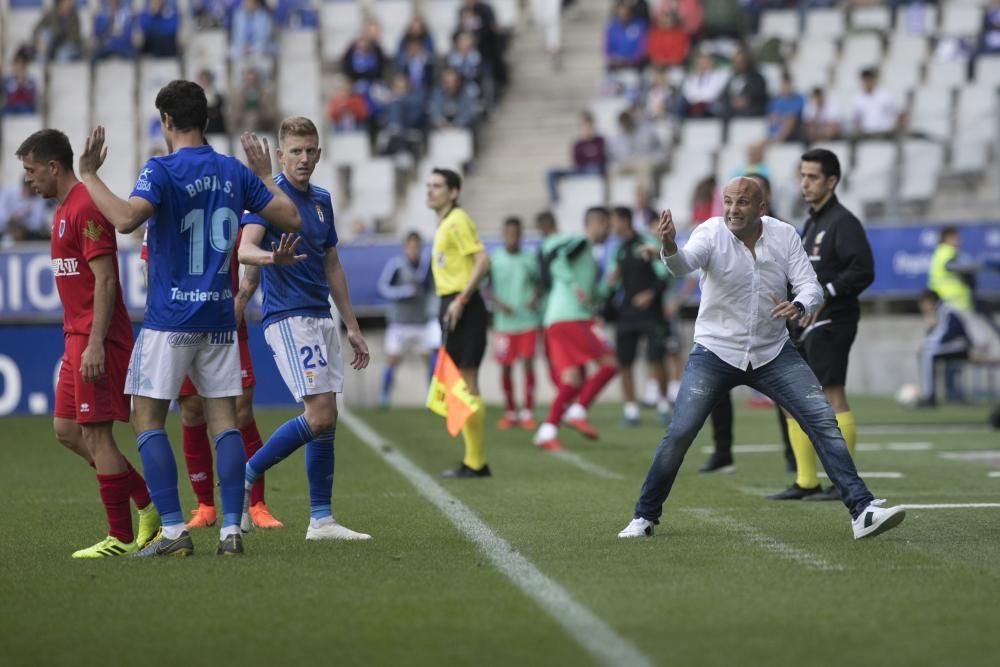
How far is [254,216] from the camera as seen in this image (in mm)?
8078

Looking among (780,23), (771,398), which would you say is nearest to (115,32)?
(780,23)

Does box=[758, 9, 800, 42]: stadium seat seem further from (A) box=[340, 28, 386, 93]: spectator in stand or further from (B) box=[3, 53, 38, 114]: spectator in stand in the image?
(B) box=[3, 53, 38, 114]: spectator in stand

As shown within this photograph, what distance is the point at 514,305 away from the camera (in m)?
18.4

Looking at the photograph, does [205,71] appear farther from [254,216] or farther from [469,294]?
[254,216]

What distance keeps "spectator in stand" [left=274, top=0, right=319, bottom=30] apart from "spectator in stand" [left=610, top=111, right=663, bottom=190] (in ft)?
23.6

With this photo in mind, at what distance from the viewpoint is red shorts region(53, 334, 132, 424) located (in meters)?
7.80

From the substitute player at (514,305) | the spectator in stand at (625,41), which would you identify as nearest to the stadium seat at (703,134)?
the spectator in stand at (625,41)

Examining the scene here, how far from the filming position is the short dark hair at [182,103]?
7359mm

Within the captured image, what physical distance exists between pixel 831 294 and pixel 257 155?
4075 mm

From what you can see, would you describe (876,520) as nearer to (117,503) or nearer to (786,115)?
(117,503)

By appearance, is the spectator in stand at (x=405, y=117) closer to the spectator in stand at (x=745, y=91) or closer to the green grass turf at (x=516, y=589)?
the spectator in stand at (x=745, y=91)

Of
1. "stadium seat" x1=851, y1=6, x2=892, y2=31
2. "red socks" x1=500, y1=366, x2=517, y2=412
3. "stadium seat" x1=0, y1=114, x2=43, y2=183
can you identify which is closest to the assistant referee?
"red socks" x1=500, y1=366, x2=517, y2=412

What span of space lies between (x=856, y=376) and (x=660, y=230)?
14638 mm

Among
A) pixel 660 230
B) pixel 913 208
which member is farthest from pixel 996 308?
pixel 660 230
